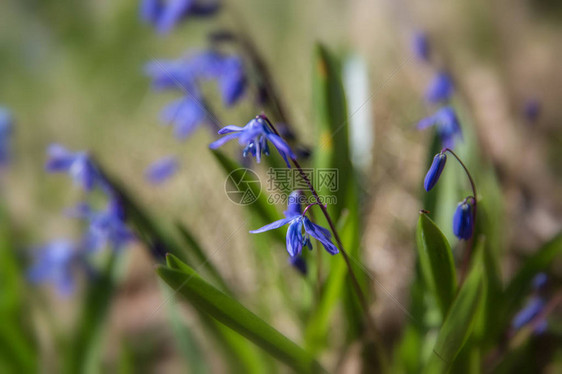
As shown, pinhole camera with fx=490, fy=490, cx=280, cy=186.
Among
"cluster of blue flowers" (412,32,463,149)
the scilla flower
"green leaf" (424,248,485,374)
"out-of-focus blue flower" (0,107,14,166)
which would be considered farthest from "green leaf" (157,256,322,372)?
"out-of-focus blue flower" (0,107,14,166)

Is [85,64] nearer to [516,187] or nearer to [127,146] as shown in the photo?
[127,146]

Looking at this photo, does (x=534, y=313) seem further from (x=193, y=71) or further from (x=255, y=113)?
(x=193, y=71)

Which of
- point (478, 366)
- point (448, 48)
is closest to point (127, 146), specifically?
point (448, 48)

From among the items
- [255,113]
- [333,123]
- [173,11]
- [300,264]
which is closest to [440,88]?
[333,123]

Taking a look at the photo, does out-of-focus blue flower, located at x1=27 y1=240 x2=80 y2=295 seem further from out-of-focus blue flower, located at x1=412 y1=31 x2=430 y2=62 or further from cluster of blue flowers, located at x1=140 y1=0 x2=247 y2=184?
out-of-focus blue flower, located at x1=412 y1=31 x2=430 y2=62

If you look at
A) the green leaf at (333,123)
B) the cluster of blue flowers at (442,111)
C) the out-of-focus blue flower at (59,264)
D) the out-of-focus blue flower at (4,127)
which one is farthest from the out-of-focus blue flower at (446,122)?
the out-of-focus blue flower at (4,127)

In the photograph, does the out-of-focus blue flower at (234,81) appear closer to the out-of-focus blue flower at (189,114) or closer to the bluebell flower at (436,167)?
the out-of-focus blue flower at (189,114)
